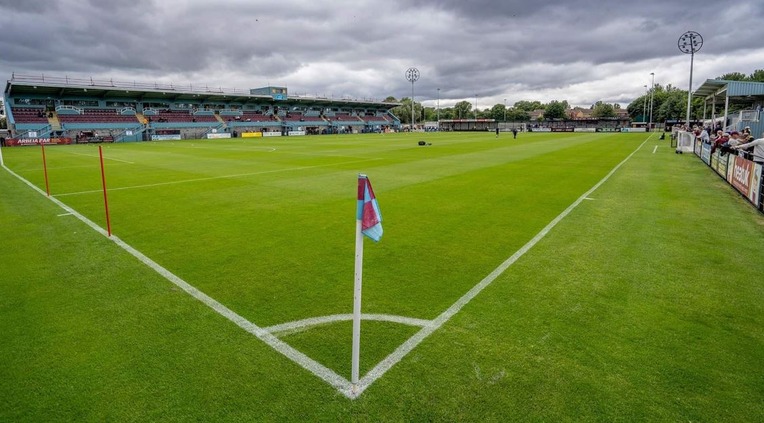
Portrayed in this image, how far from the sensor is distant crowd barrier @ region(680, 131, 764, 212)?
1192 centimetres

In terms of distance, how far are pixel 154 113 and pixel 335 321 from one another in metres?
89.2

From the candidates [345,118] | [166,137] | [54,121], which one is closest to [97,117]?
[54,121]

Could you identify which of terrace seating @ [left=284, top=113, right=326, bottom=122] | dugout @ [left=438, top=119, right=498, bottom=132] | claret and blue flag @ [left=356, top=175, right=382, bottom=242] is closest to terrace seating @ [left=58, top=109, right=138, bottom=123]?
terrace seating @ [left=284, top=113, right=326, bottom=122]

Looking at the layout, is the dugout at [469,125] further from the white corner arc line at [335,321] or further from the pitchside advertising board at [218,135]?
the white corner arc line at [335,321]

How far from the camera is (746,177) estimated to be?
1349 cm

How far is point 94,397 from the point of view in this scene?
382cm

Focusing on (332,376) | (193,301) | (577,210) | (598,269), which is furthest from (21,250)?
(577,210)

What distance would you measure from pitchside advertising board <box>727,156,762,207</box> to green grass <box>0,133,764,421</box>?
76 cm

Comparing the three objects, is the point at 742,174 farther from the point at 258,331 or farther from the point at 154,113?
the point at 154,113

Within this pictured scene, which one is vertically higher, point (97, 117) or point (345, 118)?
point (345, 118)

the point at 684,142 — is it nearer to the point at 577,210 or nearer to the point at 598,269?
the point at 577,210

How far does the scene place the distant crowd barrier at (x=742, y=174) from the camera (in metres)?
11.9

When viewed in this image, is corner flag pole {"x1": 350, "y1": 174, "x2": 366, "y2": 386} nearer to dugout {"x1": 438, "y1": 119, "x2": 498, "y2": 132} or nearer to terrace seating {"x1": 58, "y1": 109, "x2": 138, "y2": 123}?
terrace seating {"x1": 58, "y1": 109, "x2": 138, "y2": 123}

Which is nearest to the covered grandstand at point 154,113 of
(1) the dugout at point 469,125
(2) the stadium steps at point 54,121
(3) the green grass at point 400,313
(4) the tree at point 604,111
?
(2) the stadium steps at point 54,121
